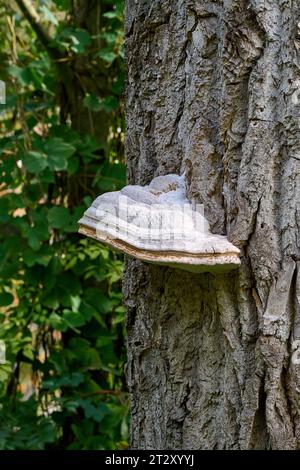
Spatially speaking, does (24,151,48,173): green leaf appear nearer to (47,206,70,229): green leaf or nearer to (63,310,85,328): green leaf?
(47,206,70,229): green leaf

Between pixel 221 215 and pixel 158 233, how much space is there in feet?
0.55

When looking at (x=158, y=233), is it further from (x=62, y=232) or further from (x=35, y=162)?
(x=62, y=232)

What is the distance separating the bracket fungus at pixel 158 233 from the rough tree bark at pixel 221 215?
0.08 meters

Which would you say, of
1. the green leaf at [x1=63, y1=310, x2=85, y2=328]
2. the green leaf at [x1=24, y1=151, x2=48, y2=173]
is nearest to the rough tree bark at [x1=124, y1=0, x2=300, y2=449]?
the green leaf at [x1=24, y1=151, x2=48, y2=173]

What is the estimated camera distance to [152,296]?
120 cm

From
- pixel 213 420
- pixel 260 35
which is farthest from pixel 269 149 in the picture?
pixel 213 420

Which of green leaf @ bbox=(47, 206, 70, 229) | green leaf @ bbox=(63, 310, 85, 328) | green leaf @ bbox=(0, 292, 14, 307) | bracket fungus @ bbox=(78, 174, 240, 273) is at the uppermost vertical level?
bracket fungus @ bbox=(78, 174, 240, 273)

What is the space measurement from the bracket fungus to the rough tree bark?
0.28 ft

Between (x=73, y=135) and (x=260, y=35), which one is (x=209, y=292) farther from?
(x=73, y=135)

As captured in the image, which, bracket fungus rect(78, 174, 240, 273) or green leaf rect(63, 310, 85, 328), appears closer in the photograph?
bracket fungus rect(78, 174, 240, 273)

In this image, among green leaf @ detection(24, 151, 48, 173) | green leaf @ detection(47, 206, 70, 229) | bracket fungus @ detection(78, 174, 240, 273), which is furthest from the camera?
green leaf @ detection(47, 206, 70, 229)

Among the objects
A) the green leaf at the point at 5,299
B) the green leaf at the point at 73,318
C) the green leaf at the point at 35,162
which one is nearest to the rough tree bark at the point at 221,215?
the green leaf at the point at 35,162

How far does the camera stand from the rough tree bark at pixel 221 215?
1.03 metres

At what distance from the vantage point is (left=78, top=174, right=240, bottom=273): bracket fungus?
96cm
